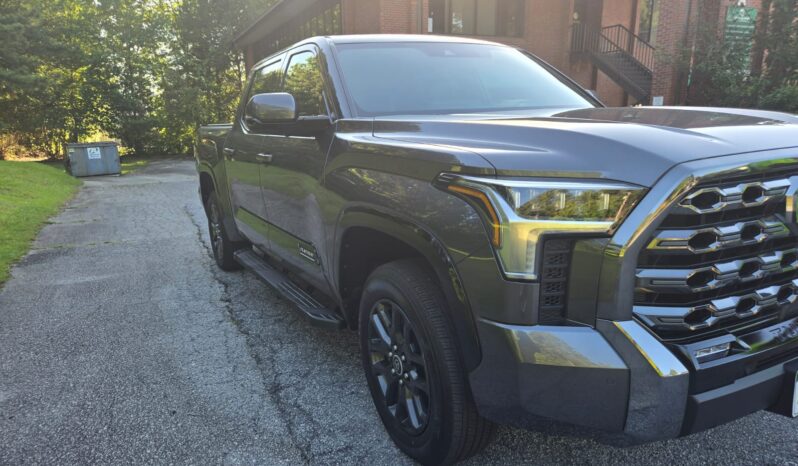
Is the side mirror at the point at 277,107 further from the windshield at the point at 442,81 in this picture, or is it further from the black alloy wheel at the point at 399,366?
the black alloy wheel at the point at 399,366

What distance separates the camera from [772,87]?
11.9 meters

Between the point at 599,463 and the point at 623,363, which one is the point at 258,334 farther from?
the point at 623,363

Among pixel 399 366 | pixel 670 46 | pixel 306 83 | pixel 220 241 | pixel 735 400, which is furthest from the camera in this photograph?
pixel 670 46

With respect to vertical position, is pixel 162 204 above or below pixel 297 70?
below

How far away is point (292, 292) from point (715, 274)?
8.19 ft

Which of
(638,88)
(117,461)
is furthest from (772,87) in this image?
(117,461)

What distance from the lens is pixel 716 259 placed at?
174cm

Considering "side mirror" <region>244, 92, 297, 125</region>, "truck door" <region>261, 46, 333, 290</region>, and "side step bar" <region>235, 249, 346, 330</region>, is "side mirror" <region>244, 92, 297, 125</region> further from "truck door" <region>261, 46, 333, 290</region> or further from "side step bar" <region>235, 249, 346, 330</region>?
"side step bar" <region>235, 249, 346, 330</region>

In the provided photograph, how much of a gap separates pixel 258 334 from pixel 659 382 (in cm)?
297

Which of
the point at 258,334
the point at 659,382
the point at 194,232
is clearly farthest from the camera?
the point at 194,232

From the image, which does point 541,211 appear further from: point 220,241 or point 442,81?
point 220,241

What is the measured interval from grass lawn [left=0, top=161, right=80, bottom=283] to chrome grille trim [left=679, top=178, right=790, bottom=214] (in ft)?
20.7

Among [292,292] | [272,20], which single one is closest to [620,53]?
[272,20]

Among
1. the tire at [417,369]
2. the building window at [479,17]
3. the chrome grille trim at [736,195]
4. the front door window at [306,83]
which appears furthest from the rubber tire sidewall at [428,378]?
the building window at [479,17]
